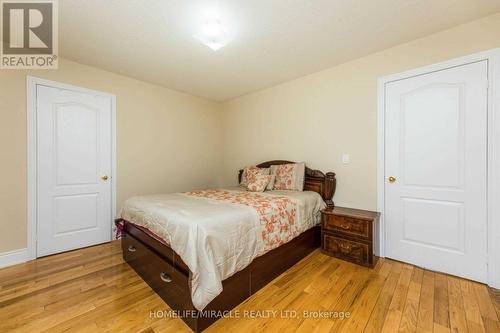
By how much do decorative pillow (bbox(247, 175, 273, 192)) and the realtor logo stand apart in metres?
2.62

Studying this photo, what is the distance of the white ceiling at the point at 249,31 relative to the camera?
1760mm

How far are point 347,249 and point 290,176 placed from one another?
1157 mm

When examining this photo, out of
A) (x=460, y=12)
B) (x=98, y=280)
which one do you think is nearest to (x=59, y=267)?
(x=98, y=280)

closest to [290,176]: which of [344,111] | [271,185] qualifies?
[271,185]

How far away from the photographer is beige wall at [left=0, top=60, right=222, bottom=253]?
2.32 metres

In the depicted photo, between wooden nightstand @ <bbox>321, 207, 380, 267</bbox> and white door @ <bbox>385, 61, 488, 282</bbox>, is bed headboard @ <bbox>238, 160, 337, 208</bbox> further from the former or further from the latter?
white door @ <bbox>385, 61, 488, 282</bbox>

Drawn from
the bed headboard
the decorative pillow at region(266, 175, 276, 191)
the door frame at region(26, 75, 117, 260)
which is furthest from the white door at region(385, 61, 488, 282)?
the door frame at region(26, 75, 117, 260)

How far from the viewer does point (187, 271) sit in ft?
4.88

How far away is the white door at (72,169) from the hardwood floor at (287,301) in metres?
0.51

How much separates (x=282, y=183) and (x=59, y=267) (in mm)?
2775

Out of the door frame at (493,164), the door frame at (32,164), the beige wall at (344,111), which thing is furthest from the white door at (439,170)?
the door frame at (32,164)

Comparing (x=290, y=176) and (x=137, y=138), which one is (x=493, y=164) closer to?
(x=290, y=176)

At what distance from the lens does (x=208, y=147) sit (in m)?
4.32

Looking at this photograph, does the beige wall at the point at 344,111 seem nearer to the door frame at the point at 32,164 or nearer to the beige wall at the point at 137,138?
the beige wall at the point at 137,138
